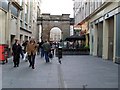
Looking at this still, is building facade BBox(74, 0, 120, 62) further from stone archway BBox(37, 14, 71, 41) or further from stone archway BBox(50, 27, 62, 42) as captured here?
stone archway BBox(50, 27, 62, 42)

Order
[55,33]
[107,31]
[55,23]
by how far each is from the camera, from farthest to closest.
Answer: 1. [55,33]
2. [55,23]
3. [107,31]

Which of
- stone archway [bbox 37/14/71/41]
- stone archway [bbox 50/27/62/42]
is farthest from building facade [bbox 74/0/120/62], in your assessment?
stone archway [bbox 50/27/62/42]

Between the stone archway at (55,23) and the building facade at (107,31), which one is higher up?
the stone archway at (55,23)

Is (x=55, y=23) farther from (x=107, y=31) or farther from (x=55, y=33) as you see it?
(x=107, y=31)

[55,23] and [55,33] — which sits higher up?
[55,23]

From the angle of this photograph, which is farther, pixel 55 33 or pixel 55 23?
pixel 55 33

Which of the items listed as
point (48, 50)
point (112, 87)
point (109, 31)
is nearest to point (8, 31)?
point (48, 50)

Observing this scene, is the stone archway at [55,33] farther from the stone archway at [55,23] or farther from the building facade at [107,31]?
the building facade at [107,31]

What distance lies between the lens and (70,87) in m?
10.0

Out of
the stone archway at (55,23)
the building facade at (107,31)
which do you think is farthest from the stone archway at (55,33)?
the building facade at (107,31)

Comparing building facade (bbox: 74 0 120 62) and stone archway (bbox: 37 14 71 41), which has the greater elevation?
stone archway (bbox: 37 14 71 41)

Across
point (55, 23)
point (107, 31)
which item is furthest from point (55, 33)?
point (107, 31)

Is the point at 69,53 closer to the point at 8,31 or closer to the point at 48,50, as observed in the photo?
the point at 8,31

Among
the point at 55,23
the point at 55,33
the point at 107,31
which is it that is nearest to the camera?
the point at 107,31
